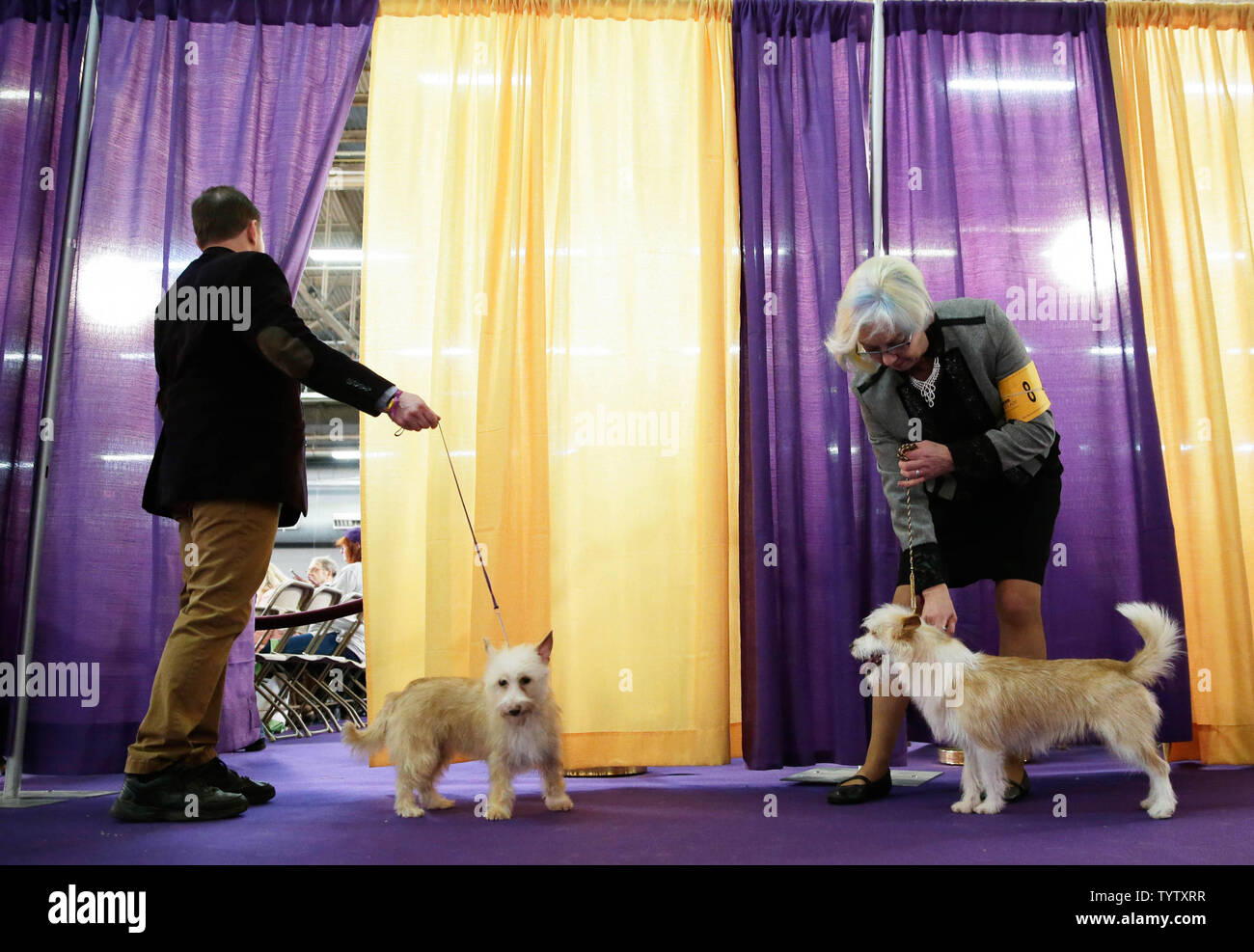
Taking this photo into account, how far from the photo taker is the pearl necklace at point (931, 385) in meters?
2.43

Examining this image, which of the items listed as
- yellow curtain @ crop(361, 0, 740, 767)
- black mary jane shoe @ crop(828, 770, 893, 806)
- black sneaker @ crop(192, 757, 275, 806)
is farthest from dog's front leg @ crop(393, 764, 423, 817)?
black mary jane shoe @ crop(828, 770, 893, 806)

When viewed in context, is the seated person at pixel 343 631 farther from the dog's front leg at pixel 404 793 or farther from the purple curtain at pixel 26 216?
the dog's front leg at pixel 404 793

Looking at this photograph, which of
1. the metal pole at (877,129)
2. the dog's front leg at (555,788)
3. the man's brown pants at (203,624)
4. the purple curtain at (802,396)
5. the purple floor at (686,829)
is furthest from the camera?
the metal pole at (877,129)

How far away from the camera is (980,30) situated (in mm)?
3465

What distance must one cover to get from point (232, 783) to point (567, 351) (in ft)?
5.62

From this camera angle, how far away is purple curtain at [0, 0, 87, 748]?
3.20m

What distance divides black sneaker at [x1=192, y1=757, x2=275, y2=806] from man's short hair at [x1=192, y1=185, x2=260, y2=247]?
145 cm

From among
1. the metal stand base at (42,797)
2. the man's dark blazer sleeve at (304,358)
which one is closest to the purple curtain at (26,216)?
the metal stand base at (42,797)

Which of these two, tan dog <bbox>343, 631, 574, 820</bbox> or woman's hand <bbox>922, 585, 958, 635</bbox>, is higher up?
woman's hand <bbox>922, 585, 958, 635</bbox>

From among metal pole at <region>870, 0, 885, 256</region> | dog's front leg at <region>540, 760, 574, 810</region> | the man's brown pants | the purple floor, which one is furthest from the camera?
metal pole at <region>870, 0, 885, 256</region>

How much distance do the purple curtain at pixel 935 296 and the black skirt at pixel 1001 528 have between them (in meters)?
0.58

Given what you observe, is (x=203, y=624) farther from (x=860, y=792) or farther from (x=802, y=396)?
(x=802, y=396)

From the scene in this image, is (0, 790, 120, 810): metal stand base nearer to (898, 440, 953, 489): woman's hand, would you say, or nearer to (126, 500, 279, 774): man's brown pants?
(126, 500, 279, 774): man's brown pants
